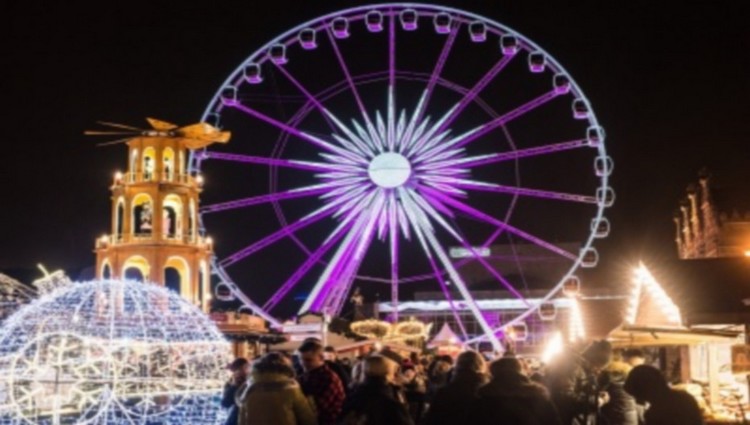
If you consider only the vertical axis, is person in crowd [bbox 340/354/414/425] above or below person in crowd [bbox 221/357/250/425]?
above

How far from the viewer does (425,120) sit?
32312 mm

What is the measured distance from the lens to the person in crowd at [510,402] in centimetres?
664

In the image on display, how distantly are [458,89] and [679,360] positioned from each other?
1114 centimetres

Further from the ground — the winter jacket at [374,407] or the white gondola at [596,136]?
the white gondola at [596,136]

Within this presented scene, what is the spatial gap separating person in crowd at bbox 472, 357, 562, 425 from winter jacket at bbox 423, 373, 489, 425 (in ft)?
2.16

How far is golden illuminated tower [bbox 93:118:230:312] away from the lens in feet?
155

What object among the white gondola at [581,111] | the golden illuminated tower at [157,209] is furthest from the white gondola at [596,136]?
the golden illuminated tower at [157,209]

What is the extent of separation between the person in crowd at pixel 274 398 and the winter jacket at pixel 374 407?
27.9 inches

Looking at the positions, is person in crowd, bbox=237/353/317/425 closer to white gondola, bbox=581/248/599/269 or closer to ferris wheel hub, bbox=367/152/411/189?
ferris wheel hub, bbox=367/152/411/189

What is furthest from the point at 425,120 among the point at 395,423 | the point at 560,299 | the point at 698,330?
the point at 560,299

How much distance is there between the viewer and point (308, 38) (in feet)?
116

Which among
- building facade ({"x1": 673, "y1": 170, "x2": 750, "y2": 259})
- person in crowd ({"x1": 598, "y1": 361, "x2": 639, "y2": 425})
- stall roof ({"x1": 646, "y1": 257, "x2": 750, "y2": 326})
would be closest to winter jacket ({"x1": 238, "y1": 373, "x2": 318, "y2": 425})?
person in crowd ({"x1": 598, "y1": 361, "x2": 639, "y2": 425})

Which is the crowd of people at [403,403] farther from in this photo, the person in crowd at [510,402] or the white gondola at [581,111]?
the white gondola at [581,111]

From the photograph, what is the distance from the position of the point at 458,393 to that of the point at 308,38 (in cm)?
2888
